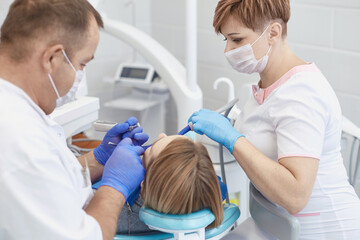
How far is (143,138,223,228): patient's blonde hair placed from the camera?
3.97ft

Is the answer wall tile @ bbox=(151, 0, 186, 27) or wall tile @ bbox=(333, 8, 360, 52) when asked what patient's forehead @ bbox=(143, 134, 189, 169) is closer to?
wall tile @ bbox=(333, 8, 360, 52)

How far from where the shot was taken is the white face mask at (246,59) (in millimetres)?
1448

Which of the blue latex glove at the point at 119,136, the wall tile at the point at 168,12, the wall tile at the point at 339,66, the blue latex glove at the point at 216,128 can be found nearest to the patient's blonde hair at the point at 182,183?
the blue latex glove at the point at 216,128

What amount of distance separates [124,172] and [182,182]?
167 millimetres

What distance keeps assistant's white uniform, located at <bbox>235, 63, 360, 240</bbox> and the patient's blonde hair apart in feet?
0.76

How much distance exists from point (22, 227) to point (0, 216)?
5 cm

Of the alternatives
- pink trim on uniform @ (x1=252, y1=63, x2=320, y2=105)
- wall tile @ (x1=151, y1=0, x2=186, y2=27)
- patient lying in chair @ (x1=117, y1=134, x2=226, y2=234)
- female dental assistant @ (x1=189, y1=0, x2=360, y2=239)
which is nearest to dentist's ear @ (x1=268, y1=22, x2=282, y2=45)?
female dental assistant @ (x1=189, y1=0, x2=360, y2=239)

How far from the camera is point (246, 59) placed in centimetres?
147

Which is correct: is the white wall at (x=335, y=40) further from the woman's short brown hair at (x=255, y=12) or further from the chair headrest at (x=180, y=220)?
the chair headrest at (x=180, y=220)

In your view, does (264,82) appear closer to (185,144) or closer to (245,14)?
(245,14)

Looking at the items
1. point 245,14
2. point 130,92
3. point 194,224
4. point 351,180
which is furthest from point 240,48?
point 130,92

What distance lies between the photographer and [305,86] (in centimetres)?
133

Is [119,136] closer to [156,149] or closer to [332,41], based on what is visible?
[156,149]

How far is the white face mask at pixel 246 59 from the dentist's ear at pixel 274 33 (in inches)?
1.2
